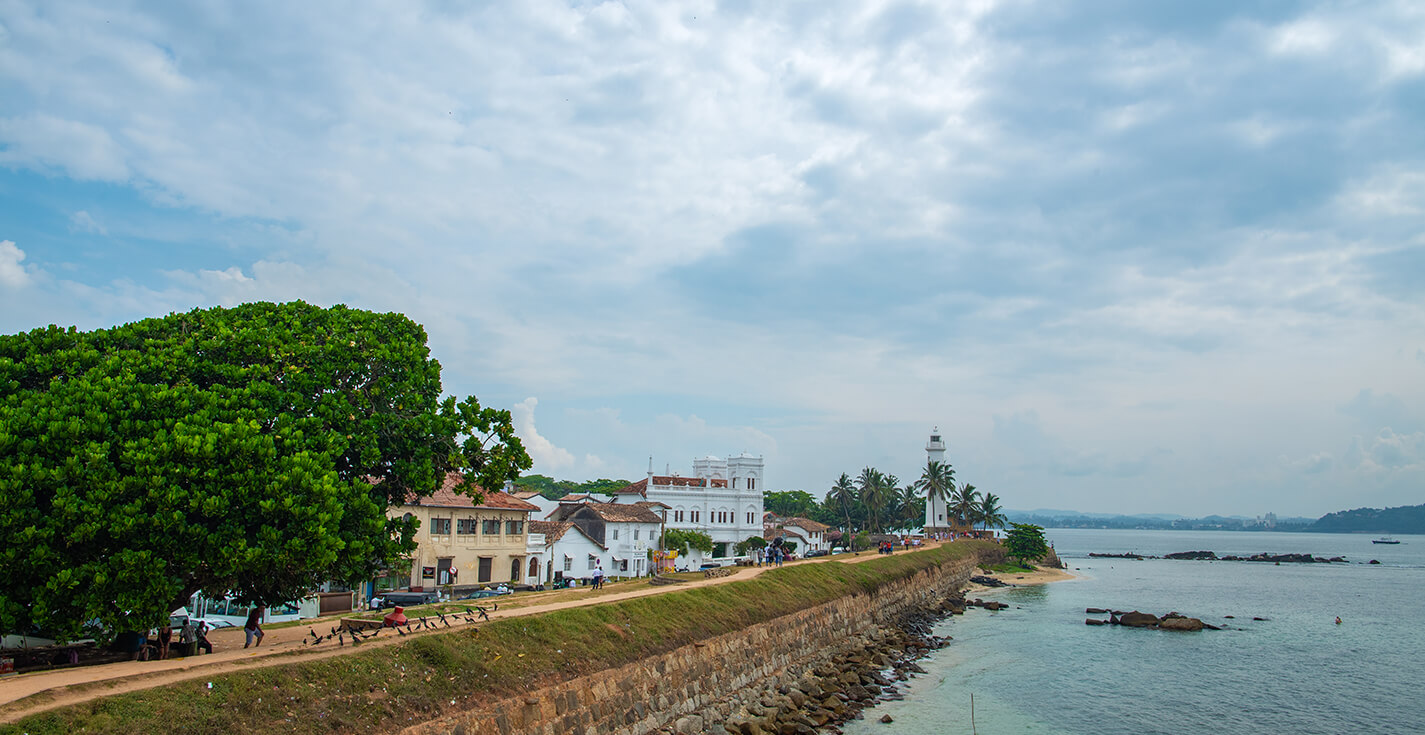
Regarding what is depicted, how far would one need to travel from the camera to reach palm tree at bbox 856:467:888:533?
423 ft

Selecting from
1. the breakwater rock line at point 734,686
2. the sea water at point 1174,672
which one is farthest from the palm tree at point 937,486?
the breakwater rock line at point 734,686

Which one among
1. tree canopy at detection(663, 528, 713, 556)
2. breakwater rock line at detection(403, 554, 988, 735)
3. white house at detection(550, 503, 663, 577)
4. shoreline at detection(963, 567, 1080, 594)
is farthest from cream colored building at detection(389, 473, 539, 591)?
shoreline at detection(963, 567, 1080, 594)

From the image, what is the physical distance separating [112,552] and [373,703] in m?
7.64

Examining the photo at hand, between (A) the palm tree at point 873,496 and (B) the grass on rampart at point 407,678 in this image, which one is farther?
(A) the palm tree at point 873,496

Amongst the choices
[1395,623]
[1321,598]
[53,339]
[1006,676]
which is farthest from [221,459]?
[1321,598]

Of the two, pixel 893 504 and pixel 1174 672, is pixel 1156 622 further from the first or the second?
pixel 893 504

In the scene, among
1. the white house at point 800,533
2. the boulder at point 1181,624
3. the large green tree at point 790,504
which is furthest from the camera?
the large green tree at point 790,504

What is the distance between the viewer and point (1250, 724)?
37438mm

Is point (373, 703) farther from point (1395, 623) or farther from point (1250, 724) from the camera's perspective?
point (1395, 623)

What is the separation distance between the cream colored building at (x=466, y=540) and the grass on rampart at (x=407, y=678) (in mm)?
16384

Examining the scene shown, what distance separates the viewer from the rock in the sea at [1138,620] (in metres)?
66.4

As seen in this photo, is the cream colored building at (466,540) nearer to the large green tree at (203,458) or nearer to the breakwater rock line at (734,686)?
the breakwater rock line at (734,686)

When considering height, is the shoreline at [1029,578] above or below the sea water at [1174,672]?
below

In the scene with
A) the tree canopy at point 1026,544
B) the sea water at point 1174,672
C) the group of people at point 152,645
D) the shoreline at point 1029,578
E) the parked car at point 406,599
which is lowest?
the shoreline at point 1029,578
